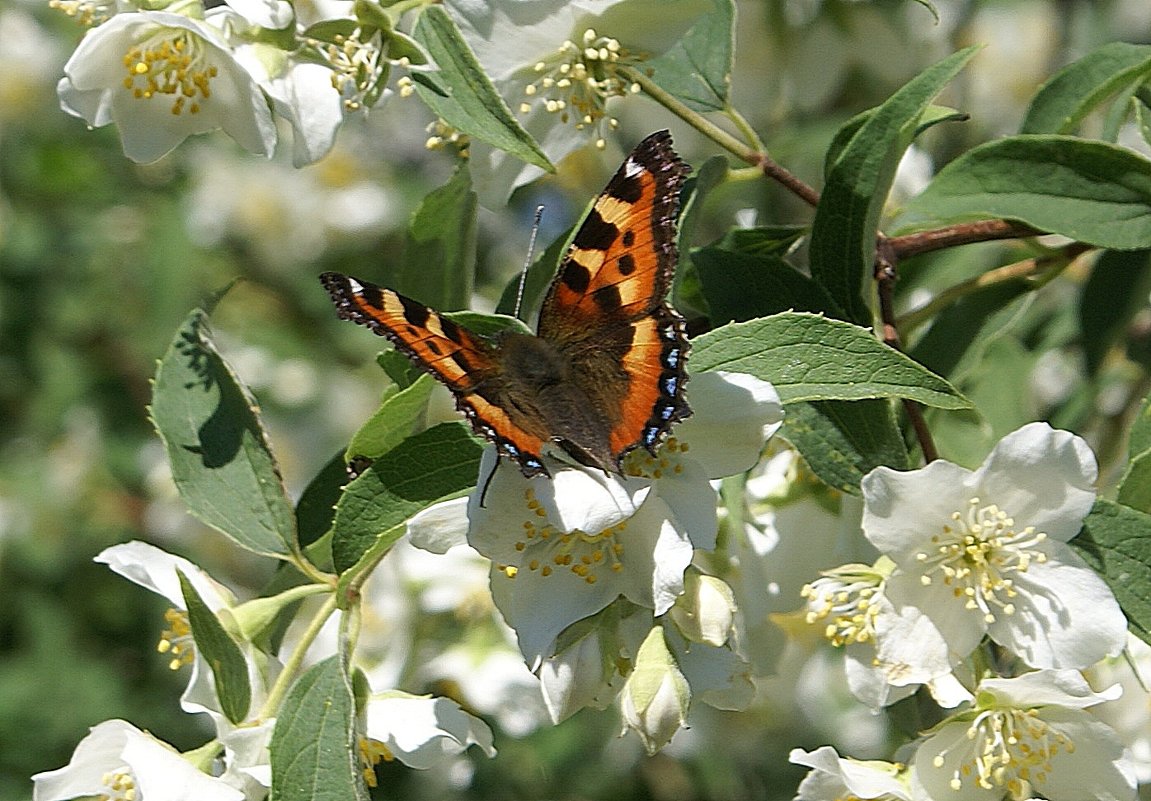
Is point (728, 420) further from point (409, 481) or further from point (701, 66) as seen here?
point (701, 66)

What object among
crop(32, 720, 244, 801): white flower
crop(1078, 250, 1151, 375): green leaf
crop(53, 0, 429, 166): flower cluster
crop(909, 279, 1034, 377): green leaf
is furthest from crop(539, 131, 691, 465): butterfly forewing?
crop(1078, 250, 1151, 375): green leaf

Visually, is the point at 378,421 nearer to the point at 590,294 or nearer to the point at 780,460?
the point at 590,294

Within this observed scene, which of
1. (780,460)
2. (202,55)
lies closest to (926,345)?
(780,460)

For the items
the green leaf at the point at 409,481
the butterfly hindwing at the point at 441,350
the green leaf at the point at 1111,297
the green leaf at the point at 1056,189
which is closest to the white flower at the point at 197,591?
the green leaf at the point at 409,481

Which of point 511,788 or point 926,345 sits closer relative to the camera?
point 926,345

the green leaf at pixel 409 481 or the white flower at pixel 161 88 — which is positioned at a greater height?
the white flower at pixel 161 88

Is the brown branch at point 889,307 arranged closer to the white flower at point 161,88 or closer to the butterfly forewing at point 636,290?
the butterfly forewing at point 636,290
